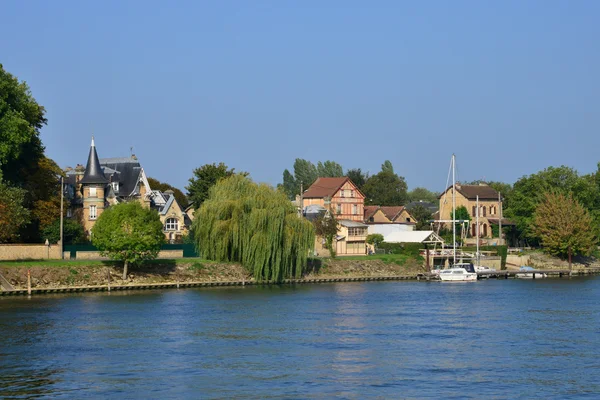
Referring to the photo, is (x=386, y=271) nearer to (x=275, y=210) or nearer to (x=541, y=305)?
→ (x=275, y=210)

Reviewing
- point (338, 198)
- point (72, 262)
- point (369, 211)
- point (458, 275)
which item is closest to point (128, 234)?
point (72, 262)

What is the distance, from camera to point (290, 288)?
72438mm

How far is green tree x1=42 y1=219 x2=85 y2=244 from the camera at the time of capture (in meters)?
79.8

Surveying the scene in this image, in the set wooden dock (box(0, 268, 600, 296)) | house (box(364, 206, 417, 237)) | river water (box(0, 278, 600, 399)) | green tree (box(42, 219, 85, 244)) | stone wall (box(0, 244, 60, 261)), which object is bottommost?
river water (box(0, 278, 600, 399))

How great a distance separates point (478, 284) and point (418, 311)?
2574 centimetres

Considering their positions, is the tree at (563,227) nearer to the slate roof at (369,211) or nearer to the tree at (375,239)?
the tree at (375,239)

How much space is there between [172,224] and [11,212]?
97.3ft

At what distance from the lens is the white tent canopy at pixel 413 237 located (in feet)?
328

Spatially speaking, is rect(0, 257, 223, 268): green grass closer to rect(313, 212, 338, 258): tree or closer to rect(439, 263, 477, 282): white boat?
rect(313, 212, 338, 258): tree

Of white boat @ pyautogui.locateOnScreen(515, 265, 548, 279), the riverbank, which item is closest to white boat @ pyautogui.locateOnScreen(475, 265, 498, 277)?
white boat @ pyautogui.locateOnScreen(515, 265, 548, 279)

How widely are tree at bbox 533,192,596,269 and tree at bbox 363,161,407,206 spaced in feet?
149

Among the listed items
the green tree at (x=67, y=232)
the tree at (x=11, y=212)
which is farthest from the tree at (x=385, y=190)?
the tree at (x=11, y=212)

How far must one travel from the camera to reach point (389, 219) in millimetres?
119625

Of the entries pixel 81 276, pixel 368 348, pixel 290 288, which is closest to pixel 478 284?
pixel 290 288
